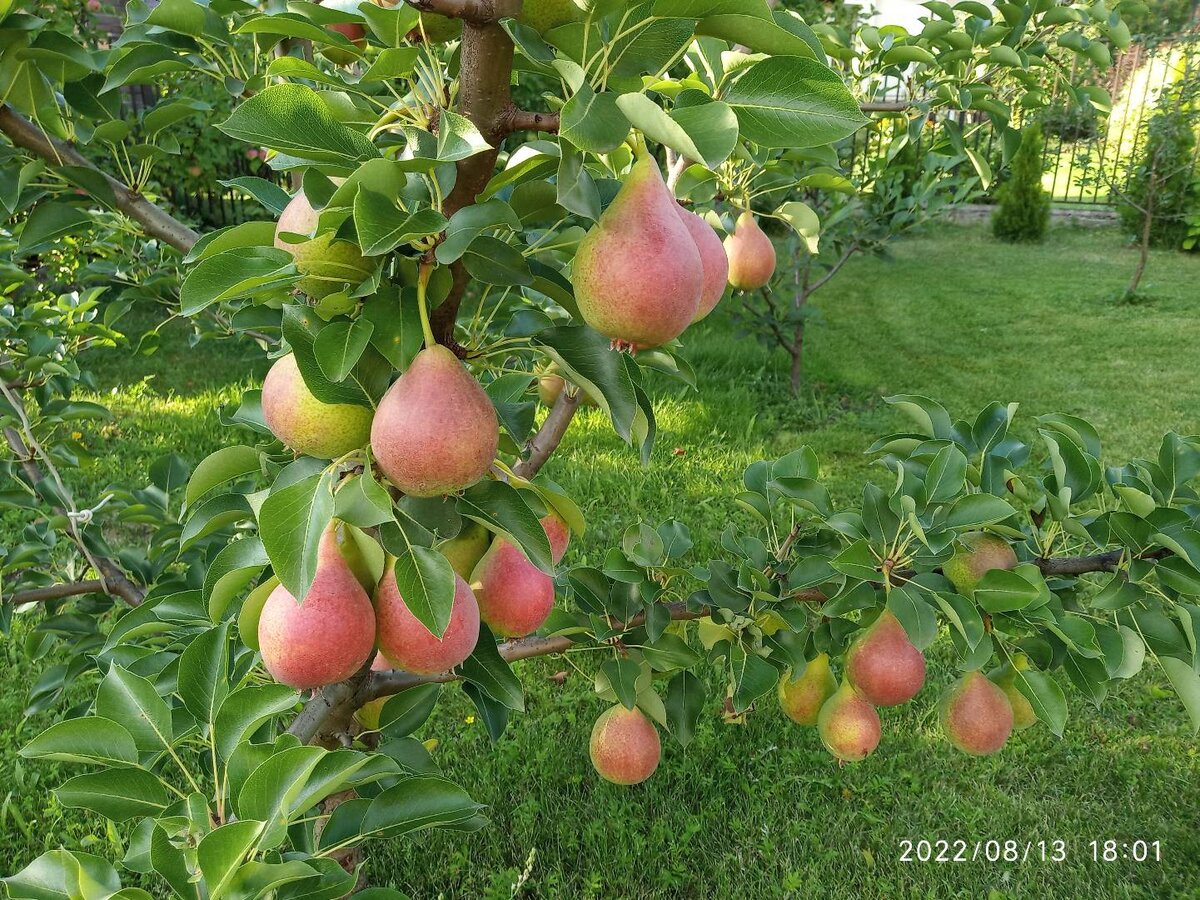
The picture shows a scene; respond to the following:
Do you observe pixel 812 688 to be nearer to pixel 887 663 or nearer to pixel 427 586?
pixel 887 663

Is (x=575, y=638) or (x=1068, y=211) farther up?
(x=575, y=638)

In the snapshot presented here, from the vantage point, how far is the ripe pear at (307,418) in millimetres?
819

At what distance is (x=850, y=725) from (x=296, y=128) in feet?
4.45

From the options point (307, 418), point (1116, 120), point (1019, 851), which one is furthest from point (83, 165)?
point (1116, 120)

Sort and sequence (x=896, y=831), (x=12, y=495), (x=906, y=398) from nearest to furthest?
(x=906, y=398)
(x=12, y=495)
(x=896, y=831)

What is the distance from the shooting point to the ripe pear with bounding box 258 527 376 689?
0.80m

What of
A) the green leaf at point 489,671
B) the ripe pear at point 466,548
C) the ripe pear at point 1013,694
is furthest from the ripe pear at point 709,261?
the ripe pear at point 1013,694

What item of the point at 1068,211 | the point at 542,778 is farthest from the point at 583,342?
the point at 1068,211

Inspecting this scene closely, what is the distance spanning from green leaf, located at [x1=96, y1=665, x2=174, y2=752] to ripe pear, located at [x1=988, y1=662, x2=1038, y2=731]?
1.20m

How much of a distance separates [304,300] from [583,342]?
1.23 ft

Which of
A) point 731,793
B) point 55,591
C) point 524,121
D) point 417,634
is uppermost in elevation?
point 524,121

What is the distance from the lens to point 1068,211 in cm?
1091

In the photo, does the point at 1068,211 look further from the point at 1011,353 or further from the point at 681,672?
the point at 681,672

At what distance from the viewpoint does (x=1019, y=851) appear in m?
2.14
